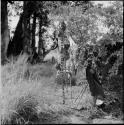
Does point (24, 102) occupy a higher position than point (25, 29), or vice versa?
point (25, 29)

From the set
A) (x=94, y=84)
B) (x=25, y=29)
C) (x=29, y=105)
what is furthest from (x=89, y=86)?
(x=25, y=29)

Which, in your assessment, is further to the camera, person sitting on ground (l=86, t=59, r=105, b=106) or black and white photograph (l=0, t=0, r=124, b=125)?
person sitting on ground (l=86, t=59, r=105, b=106)

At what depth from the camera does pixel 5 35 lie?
1588 cm

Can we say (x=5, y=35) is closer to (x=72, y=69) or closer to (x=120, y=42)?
(x=72, y=69)

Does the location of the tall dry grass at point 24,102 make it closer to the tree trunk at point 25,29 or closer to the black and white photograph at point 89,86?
the black and white photograph at point 89,86

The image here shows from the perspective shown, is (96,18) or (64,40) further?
(64,40)

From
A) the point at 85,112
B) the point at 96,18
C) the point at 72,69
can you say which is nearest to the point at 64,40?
the point at 72,69

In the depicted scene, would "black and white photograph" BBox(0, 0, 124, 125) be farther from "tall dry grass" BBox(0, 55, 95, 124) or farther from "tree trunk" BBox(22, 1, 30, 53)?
"tree trunk" BBox(22, 1, 30, 53)

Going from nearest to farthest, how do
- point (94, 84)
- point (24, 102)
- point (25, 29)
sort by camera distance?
1. point (24, 102)
2. point (94, 84)
3. point (25, 29)

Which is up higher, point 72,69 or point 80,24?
point 80,24

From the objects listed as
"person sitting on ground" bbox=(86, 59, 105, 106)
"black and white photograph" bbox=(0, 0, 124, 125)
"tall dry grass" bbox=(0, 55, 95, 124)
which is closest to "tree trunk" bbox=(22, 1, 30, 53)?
"black and white photograph" bbox=(0, 0, 124, 125)

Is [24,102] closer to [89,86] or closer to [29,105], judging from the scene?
[29,105]

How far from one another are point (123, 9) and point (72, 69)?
3140 mm

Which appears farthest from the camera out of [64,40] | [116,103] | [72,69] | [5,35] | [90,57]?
[5,35]
